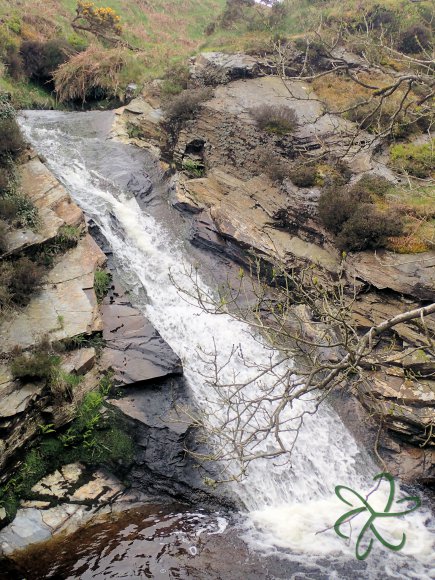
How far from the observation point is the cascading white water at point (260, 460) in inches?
322

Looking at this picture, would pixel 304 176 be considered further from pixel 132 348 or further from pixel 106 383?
pixel 106 383

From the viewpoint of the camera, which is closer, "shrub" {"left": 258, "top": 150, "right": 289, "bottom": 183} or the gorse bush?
the gorse bush

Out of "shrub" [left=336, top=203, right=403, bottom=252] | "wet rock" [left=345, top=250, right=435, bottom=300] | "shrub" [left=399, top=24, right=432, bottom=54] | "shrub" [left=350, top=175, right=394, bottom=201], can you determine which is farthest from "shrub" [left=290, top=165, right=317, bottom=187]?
"shrub" [left=399, top=24, right=432, bottom=54]

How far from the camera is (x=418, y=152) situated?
14.5m

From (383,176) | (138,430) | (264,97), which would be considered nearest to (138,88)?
(264,97)

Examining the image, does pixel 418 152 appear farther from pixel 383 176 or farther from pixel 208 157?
pixel 208 157

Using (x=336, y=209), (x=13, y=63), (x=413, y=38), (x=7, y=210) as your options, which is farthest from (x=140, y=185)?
(x=413, y=38)

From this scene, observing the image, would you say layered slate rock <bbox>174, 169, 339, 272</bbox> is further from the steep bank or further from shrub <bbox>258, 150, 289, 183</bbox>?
shrub <bbox>258, 150, 289, 183</bbox>

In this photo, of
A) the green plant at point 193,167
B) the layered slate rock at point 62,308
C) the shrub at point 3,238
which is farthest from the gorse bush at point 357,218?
the shrub at point 3,238

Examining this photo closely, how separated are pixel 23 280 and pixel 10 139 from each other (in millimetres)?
5510

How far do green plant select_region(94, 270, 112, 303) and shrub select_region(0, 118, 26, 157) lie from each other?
5025 mm

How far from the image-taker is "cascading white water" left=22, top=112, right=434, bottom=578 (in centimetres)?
819

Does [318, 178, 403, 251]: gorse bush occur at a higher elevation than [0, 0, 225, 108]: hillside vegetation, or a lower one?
lower

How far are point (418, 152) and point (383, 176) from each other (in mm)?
1528
